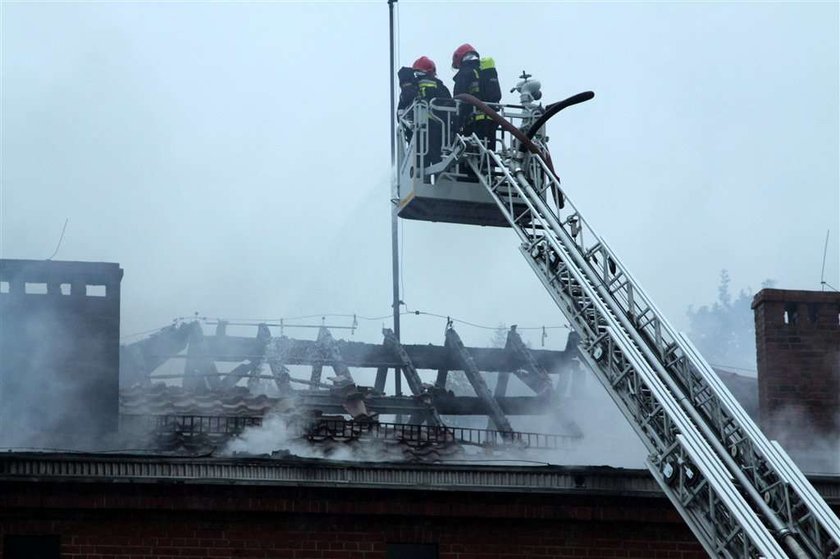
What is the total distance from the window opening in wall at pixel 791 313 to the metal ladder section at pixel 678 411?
12.3 ft

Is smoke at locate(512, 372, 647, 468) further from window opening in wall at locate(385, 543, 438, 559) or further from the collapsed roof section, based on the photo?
window opening in wall at locate(385, 543, 438, 559)

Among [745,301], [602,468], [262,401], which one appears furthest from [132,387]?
[745,301]

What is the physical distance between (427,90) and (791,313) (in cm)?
494

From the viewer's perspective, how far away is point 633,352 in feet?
38.1

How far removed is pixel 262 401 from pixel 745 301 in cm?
5127

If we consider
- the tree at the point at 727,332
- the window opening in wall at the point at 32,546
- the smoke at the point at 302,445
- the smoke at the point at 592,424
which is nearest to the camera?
the window opening in wall at the point at 32,546

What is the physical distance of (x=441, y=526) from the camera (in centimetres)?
1235

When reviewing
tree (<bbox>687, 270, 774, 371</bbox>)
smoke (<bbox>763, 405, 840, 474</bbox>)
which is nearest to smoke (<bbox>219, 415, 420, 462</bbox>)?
smoke (<bbox>763, 405, 840, 474</bbox>)

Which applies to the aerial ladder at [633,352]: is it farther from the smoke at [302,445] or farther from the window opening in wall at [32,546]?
the window opening in wall at [32,546]

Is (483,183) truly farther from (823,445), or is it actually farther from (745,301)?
(745,301)

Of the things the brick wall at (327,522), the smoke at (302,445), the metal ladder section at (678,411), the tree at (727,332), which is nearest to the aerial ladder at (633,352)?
the metal ladder section at (678,411)

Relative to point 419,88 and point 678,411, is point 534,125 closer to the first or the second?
point 419,88

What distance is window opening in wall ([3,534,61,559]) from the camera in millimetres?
11844

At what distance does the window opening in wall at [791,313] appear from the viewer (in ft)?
52.0
